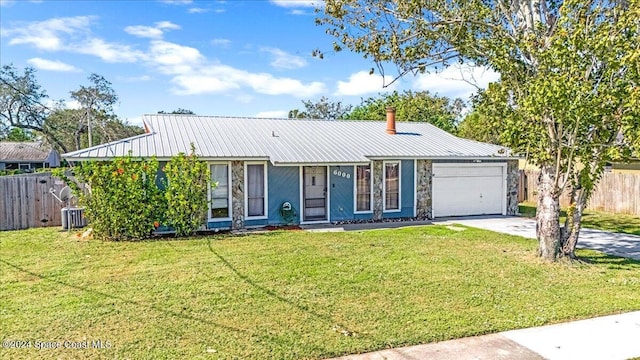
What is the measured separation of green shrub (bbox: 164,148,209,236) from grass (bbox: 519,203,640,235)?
11772 millimetres

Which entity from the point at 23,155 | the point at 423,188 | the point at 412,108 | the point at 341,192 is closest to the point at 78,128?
the point at 23,155

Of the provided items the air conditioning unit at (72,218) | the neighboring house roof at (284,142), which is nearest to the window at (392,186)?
the neighboring house roof at (284,142)

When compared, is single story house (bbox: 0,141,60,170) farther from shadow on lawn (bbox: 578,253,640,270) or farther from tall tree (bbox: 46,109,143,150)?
shadow on lawn (bbox: 578,253,640,270)


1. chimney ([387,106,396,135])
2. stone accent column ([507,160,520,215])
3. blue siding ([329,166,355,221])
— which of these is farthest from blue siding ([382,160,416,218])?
stone accent column ([507,160,520,215])

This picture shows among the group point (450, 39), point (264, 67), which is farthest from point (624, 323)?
point (264, 67)

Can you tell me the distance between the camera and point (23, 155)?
4344cm

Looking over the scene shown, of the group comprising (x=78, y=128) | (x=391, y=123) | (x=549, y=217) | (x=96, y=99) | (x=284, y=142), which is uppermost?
(x=96, y=99)

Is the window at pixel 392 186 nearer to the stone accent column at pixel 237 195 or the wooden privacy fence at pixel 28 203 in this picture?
the stone accent column at pixel 237 195

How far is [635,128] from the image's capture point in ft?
24.0

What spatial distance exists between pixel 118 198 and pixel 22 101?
26.2 metres

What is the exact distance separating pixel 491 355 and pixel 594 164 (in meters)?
5.38

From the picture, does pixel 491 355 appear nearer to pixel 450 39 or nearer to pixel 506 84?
pixel 506 84

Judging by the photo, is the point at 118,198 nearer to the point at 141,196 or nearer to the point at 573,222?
the point at 141,196

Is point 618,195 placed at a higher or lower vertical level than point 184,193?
lower
